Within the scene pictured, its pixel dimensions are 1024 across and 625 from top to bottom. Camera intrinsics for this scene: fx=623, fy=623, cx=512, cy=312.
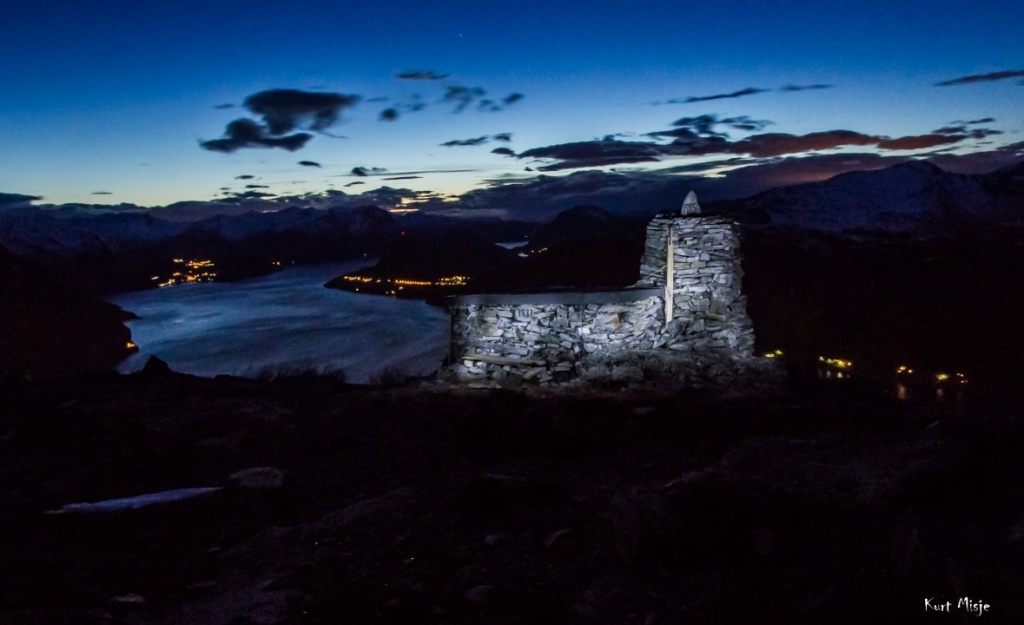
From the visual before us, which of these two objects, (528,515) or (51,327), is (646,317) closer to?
(528,515)

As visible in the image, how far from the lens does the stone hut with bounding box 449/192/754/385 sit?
35.1ft

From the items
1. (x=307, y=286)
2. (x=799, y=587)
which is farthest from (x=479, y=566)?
(x=307, y=286)

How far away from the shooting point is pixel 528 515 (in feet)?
15.4

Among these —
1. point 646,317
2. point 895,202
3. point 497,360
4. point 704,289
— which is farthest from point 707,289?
point 895,202

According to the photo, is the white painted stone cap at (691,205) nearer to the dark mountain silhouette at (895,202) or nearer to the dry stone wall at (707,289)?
the dry stone wall at (707,289)

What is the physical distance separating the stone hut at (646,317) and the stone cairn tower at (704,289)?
0.06 feet

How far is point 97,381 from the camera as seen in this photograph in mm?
11312

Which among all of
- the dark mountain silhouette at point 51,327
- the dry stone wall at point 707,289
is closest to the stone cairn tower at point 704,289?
the dry stone wall at point 707,289

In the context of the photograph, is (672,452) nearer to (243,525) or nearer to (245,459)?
(243,525)

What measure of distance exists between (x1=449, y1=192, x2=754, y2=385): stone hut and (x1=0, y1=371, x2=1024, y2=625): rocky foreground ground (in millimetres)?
2366

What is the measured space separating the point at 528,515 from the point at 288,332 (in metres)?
56.8

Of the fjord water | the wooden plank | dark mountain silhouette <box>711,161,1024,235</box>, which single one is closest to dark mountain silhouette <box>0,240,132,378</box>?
the fjord water

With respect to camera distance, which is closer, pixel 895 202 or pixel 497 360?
pixel 497 360

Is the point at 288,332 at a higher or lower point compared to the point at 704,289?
lower
